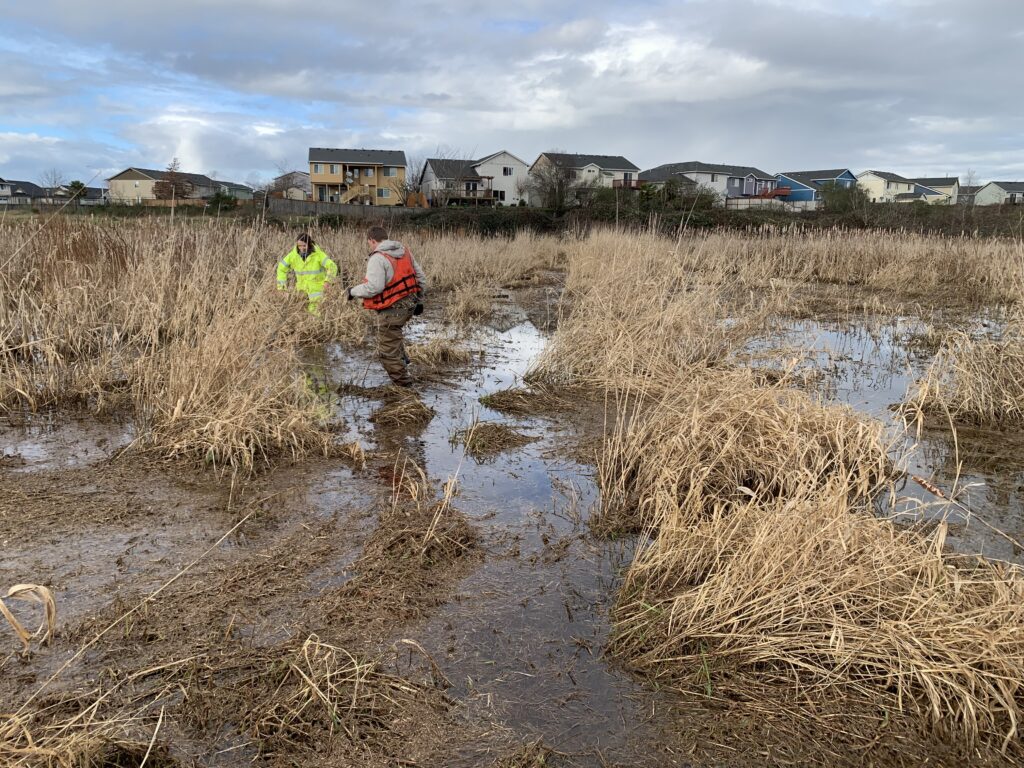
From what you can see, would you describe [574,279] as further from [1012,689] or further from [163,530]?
[1012,689]

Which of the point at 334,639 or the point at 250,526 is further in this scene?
the point at 250,526

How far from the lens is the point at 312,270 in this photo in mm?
9883

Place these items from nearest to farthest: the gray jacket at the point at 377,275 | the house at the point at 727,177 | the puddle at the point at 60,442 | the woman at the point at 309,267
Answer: the puddle at the point at 60,442 < the gray jacket at the point at 377,275 < the woman at the point at 309,267 < the house at the point at 727,177

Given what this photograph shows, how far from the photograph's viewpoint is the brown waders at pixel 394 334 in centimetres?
719

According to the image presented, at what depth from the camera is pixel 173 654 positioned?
272 cm

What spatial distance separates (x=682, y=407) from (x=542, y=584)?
211 cm

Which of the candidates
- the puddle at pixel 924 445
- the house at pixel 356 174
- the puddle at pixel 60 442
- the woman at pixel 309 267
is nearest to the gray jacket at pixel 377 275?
the puddle at pixel 60 442

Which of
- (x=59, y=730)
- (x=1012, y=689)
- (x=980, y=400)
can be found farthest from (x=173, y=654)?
(x=980, y=400)

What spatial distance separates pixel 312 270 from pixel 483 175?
183 feet

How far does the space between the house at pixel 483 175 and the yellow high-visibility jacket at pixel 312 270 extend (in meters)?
49.4

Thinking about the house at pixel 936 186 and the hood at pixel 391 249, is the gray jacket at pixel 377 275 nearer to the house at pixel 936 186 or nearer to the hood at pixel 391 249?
the hood at pixel 391 249

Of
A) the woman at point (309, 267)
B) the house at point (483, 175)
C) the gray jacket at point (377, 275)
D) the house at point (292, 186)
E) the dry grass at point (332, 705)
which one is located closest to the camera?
the dry grass at point (332, 705)

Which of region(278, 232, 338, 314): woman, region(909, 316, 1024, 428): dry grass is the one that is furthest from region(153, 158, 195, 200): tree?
region(909, 316, 1024, 428): dry grass

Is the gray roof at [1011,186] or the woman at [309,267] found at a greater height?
the gray roof at [1011,186]
